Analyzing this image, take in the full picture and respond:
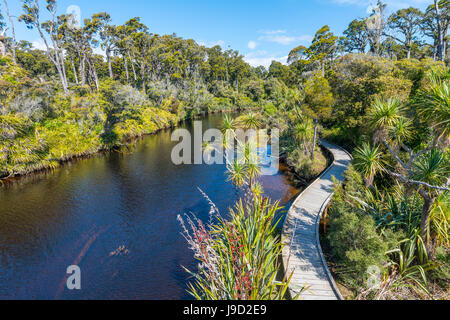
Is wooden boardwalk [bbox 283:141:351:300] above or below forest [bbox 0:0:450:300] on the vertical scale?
below

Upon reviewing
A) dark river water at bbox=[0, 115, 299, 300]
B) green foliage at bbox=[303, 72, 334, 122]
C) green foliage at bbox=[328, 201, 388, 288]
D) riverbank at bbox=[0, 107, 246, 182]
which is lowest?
dark river water at bbox=[0, 115, 299, 300]

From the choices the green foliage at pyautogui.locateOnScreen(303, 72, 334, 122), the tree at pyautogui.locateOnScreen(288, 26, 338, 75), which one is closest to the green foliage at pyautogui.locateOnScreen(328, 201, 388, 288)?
the green foliage at pyautogui.locateOnScreen(303, 72, 334, 122)

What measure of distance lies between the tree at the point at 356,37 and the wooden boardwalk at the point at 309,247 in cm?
3690

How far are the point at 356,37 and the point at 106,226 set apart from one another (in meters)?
51.8

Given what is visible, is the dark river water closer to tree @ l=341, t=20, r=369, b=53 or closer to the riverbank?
the riverbank

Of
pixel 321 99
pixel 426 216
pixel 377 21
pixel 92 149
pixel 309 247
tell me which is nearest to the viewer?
pixel 426 216

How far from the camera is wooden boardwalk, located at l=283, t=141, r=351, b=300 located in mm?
7773

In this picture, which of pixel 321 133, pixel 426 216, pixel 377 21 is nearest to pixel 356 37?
pixel 377 21

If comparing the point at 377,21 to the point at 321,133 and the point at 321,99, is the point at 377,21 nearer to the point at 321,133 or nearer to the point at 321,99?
the point at 321,133

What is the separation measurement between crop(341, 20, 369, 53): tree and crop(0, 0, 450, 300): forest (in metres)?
0.21

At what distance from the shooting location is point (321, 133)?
28.7m

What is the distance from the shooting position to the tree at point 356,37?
40062 millimetres

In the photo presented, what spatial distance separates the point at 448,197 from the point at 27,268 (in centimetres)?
1884
